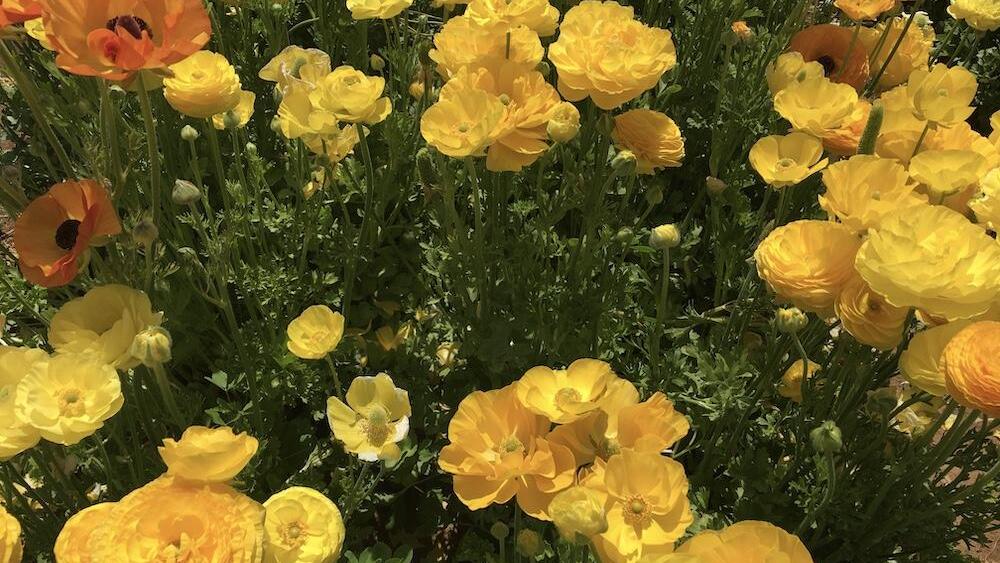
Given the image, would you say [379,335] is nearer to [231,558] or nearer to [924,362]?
[231,558]

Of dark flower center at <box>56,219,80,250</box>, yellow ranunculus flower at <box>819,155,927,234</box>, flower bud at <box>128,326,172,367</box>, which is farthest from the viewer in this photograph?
Answer: dark flower center at <box>56,219,80,250</box>

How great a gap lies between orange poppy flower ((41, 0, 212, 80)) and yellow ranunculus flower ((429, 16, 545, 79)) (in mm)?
542

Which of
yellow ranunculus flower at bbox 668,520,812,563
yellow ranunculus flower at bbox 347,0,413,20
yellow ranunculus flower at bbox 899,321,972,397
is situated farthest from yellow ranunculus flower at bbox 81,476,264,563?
yellow ranunculus flower at bbox 347,0,413,20

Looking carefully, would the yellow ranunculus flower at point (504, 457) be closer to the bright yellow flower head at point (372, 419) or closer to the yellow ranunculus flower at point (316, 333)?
the bright yellow flower head at point (372, 419)

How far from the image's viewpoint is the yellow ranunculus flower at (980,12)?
2.11 m

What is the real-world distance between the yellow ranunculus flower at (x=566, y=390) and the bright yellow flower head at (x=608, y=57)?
2.04 feet

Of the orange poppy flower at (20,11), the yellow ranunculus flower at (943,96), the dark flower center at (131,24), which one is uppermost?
the orange poppy flower at (20,11)

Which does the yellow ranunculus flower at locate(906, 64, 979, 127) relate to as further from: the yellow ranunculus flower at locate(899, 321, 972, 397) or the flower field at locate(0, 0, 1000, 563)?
the yellow ranunculus flower at locate(899, 321, 972, 397)

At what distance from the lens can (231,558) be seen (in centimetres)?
91

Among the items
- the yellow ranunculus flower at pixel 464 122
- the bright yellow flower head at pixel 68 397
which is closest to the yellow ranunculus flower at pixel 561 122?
the yellow ranunculus flower at pixel 464 122

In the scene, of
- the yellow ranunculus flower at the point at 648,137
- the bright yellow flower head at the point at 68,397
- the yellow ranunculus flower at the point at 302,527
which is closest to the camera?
the yellow ranunculus flower at the point at 302,527

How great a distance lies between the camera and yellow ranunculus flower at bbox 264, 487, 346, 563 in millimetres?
1034

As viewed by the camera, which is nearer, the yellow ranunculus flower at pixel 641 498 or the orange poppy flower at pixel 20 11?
the yellow ranunculus flower at pixel 641 498

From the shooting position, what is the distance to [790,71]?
76.0 inches
